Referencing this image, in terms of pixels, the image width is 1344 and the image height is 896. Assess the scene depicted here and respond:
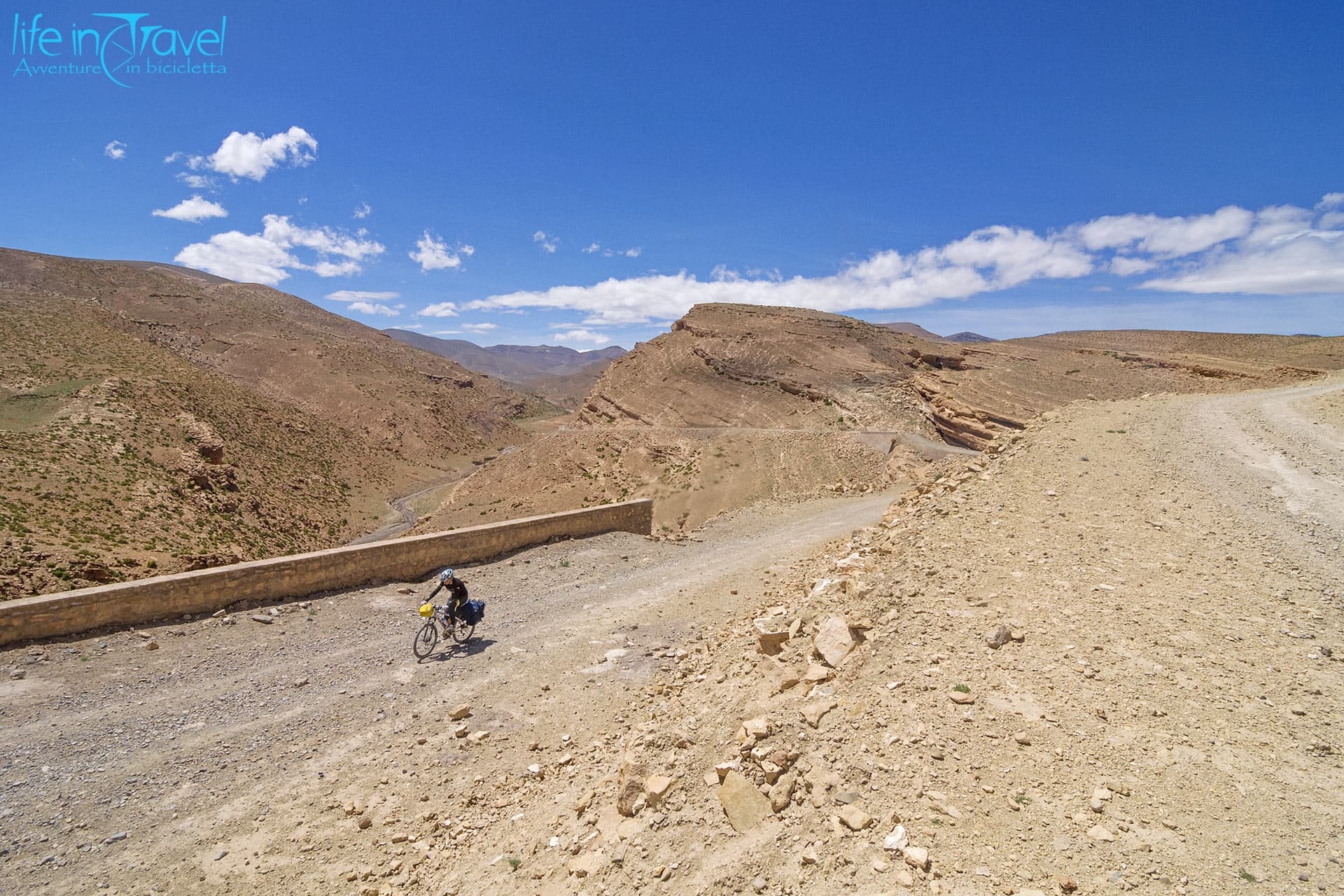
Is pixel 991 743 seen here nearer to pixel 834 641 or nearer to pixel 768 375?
pixel 834 641

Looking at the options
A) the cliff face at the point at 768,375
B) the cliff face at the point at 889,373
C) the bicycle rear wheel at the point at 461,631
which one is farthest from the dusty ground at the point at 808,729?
the cliff face at the point at 768,375

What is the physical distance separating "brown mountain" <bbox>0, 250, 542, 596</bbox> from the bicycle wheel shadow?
1285 cm

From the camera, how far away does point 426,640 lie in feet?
30.3

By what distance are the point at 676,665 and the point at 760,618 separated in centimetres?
140

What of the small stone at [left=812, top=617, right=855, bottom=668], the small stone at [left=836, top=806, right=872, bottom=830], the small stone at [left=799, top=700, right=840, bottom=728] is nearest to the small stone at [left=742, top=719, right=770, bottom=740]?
the small stone at [left=799, top=700, right=840, bottom=728]

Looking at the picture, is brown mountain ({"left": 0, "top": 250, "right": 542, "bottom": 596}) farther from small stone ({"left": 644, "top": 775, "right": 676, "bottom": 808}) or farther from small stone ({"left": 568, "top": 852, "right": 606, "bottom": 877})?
small stone ({"left": 644, "top": 775, "right": 676, "bottom": 808})

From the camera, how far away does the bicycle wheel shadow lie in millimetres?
9117

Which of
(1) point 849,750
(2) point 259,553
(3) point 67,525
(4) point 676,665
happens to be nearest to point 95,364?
(2) point 259,553

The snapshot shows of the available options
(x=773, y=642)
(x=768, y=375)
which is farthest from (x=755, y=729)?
(x=768, y=375)

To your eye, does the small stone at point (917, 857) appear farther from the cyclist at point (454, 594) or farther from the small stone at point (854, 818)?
the cyclist at point (454, 594)

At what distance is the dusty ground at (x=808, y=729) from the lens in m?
3.76

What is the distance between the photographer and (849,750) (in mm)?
4645

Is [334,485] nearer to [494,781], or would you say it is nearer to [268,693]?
[268,693]

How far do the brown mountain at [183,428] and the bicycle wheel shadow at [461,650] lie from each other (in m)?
12.8
